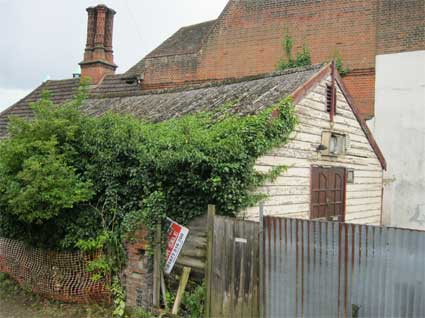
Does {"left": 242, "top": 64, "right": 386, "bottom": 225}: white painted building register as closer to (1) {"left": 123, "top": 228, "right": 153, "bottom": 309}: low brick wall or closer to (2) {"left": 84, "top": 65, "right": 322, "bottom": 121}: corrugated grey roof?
(2) {"left": 84, "top": 65, "right": 322, "bottom": 121}: corrugated grey roof

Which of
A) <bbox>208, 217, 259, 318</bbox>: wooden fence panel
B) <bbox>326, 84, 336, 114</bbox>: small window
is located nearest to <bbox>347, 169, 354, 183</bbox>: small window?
<bbox>326, 84, 336, 114</bbox>: small window

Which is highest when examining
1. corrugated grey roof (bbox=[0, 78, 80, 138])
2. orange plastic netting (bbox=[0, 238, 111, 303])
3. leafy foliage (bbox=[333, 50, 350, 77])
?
leafy foliage (bbox=[333, 50, 350, 77])

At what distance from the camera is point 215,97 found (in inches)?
398

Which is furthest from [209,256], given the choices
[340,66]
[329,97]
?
[340,66]

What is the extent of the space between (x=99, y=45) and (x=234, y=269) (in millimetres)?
16844

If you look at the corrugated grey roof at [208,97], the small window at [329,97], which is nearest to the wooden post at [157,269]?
the corrugated grey roof at [208,97]

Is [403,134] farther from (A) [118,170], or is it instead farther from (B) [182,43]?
(B) [182,43]

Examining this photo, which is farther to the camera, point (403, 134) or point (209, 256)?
point (403, 134)

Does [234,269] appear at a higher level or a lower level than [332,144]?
lower

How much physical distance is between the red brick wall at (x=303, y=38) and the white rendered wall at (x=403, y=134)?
30.7 inches

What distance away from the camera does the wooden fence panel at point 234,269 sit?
6.10m

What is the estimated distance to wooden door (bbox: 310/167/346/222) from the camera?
8945mm

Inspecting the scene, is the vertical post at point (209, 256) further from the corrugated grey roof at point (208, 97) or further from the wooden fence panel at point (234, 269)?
the corrugated grey roof at point (208, 97)

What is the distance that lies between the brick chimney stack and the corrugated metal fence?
Answer: 16789 millimetres
